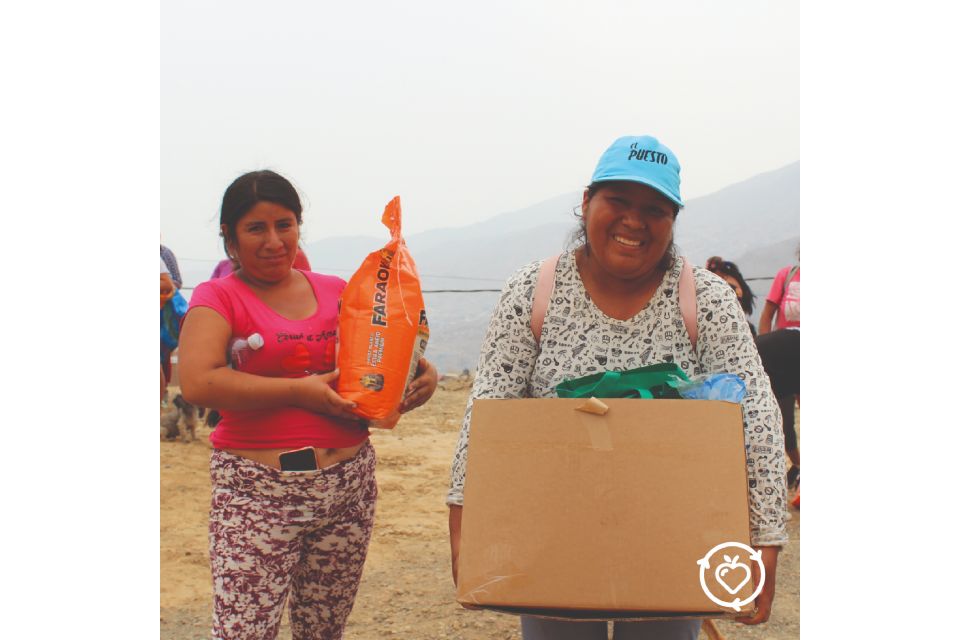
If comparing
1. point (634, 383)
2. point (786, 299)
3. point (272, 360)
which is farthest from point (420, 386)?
point (786, 299)

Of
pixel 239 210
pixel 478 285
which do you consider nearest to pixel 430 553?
pixel 239 210

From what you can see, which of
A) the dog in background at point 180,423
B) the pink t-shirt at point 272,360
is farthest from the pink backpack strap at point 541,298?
the dog in background at point 180,423

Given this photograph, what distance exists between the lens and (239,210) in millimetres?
2184

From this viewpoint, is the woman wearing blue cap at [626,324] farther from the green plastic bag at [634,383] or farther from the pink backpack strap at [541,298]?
the green plastic bag at [634,383]

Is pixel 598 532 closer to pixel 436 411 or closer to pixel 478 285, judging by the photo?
pixel 436 411

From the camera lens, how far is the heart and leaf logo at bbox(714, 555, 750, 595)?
59.0 inches

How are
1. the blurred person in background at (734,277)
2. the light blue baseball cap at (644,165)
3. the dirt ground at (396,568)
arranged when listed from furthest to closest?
the blurred person in background at (734,277) < the dirt ground at (396,568) < the light blue baseball cap at (644,165)

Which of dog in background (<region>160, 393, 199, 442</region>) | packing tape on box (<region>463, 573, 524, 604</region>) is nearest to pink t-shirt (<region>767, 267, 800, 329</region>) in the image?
packing tape on box (<region>463, 573, 524, 604</region>)

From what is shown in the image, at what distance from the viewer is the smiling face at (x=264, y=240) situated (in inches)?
85.9

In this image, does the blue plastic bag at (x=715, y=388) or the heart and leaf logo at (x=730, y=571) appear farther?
the blue plastic bag at (x=715, y=388)

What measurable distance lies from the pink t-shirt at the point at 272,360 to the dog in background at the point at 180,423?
574cm

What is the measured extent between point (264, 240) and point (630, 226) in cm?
98

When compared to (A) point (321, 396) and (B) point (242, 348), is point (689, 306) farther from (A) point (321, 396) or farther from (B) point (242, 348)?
(B) point (242, 348)

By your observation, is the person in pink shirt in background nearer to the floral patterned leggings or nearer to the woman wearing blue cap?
the woman wearing blue cap
